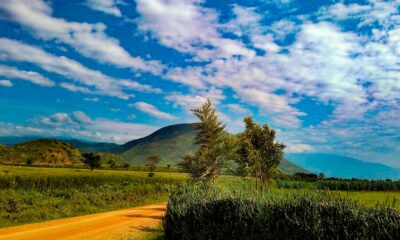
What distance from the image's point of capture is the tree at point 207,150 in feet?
111

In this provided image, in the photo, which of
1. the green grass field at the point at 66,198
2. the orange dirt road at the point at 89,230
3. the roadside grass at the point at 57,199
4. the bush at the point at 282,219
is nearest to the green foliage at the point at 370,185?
the green grass field at the point at 66,198

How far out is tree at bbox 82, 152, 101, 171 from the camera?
124 metres

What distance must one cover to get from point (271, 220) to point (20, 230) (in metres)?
16.3

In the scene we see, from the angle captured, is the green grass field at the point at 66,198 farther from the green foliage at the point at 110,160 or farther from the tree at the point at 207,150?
the green foliage at the point at 110,160

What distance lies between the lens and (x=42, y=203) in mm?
33406

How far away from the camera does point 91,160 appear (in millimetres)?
123750

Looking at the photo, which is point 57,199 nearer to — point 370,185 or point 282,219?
point 282,219

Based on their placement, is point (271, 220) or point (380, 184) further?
point (380, 184)

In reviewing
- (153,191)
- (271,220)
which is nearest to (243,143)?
(153,191)

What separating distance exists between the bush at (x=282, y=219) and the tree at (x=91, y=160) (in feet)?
366

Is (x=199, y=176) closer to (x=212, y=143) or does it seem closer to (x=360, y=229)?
(x=212, y=143)

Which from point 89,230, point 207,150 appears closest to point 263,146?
point 207,150

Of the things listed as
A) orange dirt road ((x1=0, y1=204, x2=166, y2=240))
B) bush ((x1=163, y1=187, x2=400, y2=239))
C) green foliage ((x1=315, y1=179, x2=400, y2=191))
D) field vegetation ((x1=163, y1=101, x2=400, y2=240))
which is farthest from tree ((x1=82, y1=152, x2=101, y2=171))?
bush ((x1=163, y1=187, x2=400, y2=239))

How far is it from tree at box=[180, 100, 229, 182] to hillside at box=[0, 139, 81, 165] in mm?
113665
